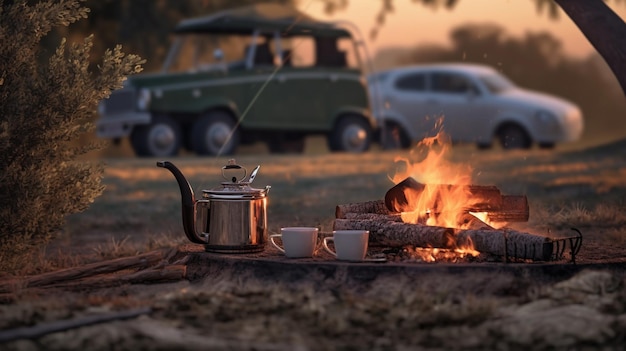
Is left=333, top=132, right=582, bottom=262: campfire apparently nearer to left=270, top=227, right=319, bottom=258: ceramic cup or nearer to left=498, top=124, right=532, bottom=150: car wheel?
left=270, top=227, right=319, bottom=258: ceramic cup

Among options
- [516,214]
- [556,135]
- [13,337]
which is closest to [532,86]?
[556,135]

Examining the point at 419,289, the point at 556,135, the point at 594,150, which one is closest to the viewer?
the point at 419,289

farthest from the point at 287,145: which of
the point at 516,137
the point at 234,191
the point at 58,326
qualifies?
the point at 58,326

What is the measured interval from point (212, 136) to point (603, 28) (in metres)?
9.47

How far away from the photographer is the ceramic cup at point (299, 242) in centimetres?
502

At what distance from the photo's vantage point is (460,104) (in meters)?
17.0

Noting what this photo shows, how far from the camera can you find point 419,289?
15.1 ft

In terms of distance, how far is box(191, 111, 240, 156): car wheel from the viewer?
49.3 feet

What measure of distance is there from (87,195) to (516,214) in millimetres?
2233

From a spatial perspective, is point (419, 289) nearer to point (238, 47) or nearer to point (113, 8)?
point (113, 8)

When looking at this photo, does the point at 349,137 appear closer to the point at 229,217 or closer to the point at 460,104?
the point at 460,104

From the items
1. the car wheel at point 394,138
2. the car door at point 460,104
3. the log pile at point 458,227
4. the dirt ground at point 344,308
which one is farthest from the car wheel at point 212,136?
the log pile at point 458,227

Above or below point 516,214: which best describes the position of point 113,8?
above

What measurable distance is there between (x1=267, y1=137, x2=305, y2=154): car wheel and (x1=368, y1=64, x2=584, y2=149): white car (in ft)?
4.09
